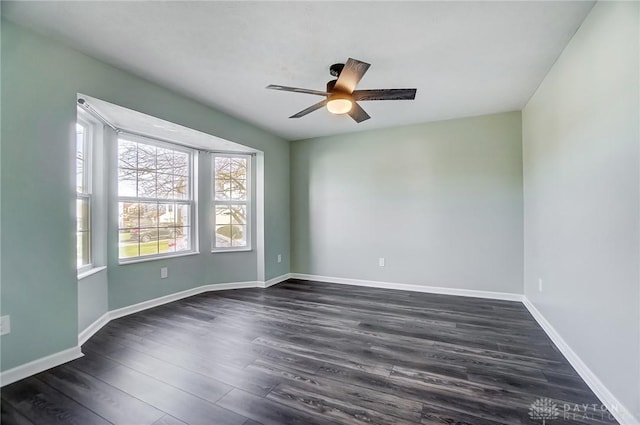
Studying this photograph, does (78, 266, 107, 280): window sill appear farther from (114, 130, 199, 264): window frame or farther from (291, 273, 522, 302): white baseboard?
(291, 273, 522, 302): white baseboard

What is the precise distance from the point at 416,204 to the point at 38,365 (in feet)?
13.9

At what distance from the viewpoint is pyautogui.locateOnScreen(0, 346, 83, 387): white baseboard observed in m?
1.87

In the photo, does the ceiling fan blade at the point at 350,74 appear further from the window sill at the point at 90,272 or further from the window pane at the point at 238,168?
the window sill at the point at 90,272

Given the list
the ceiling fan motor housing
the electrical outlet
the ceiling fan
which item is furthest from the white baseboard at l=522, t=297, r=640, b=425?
the electrical outlet

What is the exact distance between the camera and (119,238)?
3.16 meters

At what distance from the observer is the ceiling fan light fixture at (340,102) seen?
229 cm

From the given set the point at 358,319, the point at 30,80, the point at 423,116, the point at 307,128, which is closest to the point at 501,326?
the point at 358,319

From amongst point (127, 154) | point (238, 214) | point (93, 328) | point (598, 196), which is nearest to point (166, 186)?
point (127, 154)

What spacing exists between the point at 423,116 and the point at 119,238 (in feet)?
13.4

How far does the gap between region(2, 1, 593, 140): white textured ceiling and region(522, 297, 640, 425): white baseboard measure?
236 centimetres

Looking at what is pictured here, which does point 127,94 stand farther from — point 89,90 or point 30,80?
point 30,80

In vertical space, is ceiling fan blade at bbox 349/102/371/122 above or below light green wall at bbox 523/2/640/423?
above

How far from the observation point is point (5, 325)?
1867 mm

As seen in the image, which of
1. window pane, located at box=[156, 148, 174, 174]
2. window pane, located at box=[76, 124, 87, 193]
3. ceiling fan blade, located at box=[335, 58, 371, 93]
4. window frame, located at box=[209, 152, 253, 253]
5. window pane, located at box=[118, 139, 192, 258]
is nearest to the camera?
ceiling fan blade, located at box=[335, 58, 371, 93]
